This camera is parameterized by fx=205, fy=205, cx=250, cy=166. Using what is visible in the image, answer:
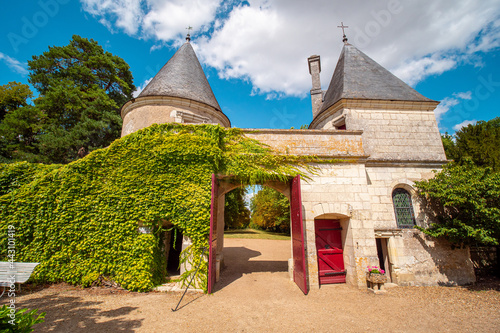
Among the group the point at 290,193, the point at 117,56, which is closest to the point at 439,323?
the point at 290,193

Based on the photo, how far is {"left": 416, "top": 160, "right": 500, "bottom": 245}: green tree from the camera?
17.9ft

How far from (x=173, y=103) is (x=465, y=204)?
32.5ft

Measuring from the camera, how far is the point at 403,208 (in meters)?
6.90

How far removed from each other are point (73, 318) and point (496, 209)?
9.73 m

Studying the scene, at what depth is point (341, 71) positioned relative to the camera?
946 cm

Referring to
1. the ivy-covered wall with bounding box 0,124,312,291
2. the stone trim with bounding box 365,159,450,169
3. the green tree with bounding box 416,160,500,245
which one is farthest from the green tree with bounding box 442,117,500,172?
the ivy-covered wall with bounding box 0,124,312,291

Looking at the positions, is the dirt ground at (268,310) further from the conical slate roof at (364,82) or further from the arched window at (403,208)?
the conical slate roof at (364,82)

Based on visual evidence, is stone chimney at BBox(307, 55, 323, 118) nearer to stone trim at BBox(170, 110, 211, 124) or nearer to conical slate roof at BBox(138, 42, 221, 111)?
conical slate roof at BBox(138, 42, 221, 111)

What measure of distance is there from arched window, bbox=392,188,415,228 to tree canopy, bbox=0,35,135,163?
15110 millimetres

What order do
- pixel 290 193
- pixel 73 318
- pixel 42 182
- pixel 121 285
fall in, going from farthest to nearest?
pixel 290 193, pixel 42 182, pixel 121 285, pixel 73 318

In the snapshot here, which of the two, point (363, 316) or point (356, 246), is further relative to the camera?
point (356, 246)

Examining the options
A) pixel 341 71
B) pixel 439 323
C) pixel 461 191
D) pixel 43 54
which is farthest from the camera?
pixel 43 54

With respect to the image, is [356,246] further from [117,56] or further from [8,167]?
[117,56]

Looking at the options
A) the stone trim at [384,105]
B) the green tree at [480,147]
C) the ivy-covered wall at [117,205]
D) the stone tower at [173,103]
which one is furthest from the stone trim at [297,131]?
the green tree at [480,147]
